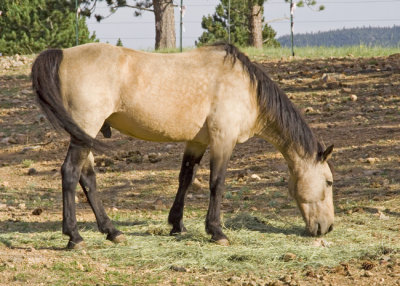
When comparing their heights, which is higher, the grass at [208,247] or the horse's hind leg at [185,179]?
the horse's hind leg at [185,179]

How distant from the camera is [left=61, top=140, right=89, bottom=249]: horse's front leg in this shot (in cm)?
543

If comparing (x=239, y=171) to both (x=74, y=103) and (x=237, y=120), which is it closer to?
(x=237, y=120)

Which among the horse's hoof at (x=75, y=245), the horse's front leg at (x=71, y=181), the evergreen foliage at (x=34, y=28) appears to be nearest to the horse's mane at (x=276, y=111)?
the horse's front leg at (x=71, y=181)

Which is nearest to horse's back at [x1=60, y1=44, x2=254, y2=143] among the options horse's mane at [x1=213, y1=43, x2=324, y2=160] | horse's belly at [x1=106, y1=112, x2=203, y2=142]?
horse's belly at [x1=106, y1=112, x2=203, y2=142]

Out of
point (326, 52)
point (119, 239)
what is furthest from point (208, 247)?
point (326, 52)

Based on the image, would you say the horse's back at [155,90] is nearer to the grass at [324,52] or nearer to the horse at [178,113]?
the horse at [178,113]

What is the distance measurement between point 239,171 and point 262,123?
2963mm

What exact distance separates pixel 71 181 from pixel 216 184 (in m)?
1.39

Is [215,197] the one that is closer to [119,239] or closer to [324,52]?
[119,239]

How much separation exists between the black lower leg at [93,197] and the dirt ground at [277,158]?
34cm

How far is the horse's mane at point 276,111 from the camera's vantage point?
604cm

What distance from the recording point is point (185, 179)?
6.40m

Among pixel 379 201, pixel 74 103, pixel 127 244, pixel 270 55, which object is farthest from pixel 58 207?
pixel 270 55

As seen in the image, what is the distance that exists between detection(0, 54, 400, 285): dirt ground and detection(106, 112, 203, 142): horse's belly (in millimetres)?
237
